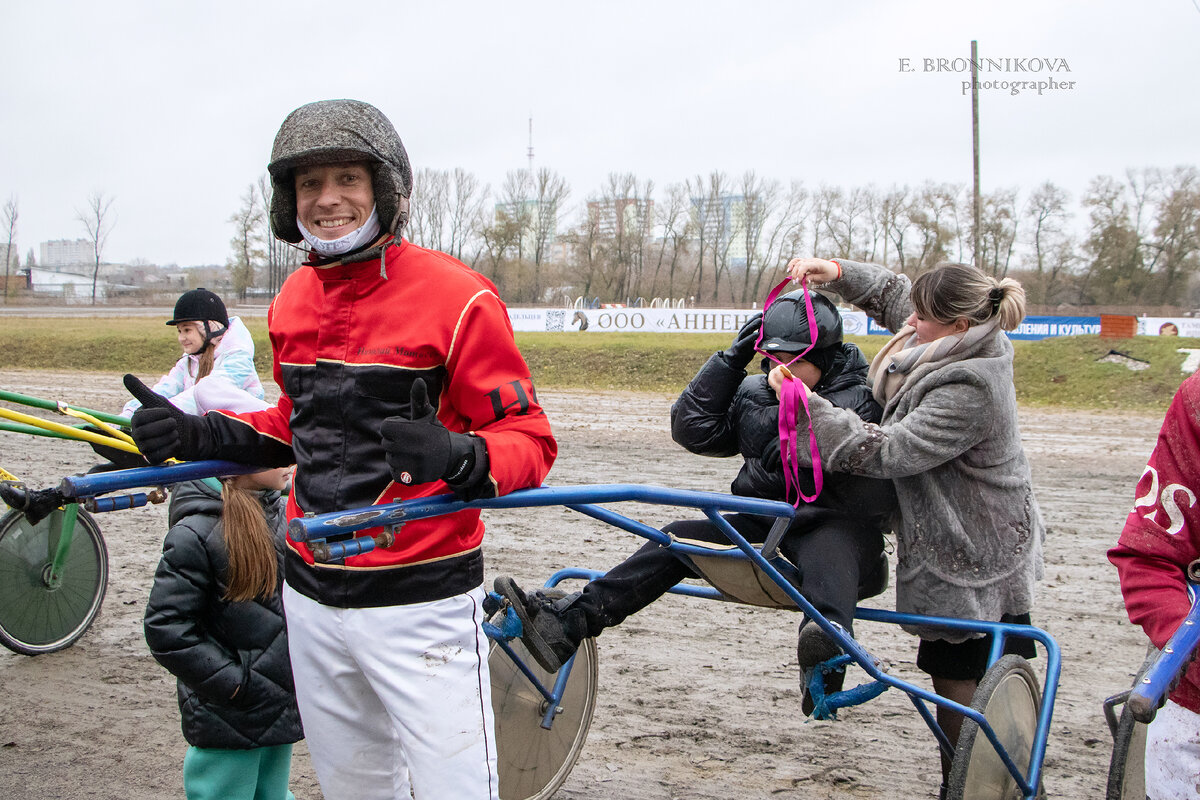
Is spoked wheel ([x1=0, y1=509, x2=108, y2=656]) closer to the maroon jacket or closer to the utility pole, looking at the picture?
the maroon jacket

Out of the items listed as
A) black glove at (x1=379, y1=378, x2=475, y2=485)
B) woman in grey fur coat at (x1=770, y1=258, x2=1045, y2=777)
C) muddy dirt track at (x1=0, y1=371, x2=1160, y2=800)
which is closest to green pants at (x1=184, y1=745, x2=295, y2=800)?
muddy dirt track at (x1=0, y1=371, x2=1160, y2=800)

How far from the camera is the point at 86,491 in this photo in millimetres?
2027

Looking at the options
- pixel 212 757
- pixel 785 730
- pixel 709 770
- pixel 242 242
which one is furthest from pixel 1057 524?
pixel 242 242

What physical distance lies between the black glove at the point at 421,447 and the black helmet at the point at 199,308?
14.7 ft

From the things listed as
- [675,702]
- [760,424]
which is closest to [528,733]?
[675,702]

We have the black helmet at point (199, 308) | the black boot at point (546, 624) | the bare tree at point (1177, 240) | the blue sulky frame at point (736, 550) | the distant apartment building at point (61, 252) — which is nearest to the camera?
the blue sulky frame at point (736, 550)

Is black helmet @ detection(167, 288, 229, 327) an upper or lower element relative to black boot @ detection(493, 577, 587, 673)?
upper

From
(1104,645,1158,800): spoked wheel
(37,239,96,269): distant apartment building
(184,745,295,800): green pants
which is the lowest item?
(184,745,295,800): green pants

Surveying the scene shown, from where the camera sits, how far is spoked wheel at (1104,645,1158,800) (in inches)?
82.3

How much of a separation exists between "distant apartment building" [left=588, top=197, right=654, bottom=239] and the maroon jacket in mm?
59592

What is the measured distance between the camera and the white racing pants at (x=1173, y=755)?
1974 mm

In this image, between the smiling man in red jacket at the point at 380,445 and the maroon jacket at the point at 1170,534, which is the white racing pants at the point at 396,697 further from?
the maroon jacket at the point at 1170,534

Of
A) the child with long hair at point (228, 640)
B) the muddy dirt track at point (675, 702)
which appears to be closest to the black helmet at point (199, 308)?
the muddy dirt track at point (675, 702)

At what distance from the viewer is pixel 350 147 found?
6.53 feet
